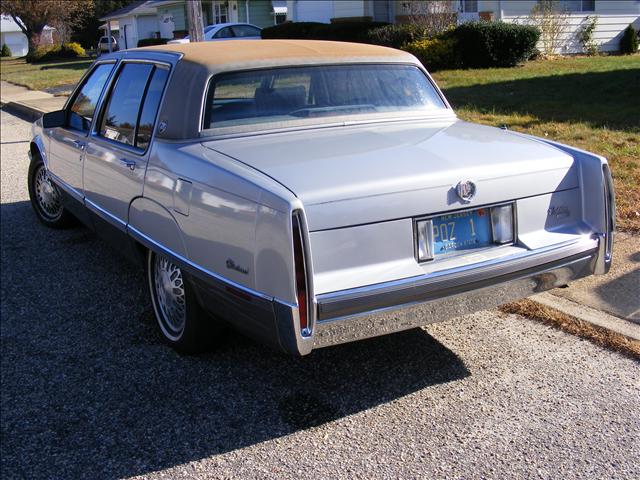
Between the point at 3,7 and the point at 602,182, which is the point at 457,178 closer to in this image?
the point at 602,182

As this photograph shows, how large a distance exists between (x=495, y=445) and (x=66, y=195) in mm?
4067

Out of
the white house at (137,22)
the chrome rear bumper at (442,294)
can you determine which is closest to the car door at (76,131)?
the chrome rear bumper at (442,294)

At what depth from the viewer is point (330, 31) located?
22.5 metres

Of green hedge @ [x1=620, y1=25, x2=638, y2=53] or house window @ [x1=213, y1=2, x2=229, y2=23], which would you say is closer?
green hedge @ [x1=620, y1=25, x2=638, y2=53]

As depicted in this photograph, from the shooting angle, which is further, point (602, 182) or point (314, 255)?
point (602, 182)

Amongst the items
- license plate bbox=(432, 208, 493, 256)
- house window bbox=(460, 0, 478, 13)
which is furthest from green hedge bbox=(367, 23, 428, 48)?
license plate bbox=(432, 208, 493, 256)

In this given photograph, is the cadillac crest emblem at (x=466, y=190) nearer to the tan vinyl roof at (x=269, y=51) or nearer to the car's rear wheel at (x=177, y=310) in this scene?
the car's rear wheel at (x=177, y=310)

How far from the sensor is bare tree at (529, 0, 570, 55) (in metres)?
20.2

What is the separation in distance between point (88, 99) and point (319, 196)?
Result: 10.2ft

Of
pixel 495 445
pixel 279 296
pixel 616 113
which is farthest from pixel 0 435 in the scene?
pixel 616 113

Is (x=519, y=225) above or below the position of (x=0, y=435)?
above

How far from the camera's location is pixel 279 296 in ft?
10.6

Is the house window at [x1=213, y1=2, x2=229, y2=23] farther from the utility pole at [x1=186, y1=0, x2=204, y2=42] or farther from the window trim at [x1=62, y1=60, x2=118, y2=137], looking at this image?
the window trim at [x1=62, y1=60, x2=118, y2=137]

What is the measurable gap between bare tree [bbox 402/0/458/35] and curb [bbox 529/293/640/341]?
50.3 feet
